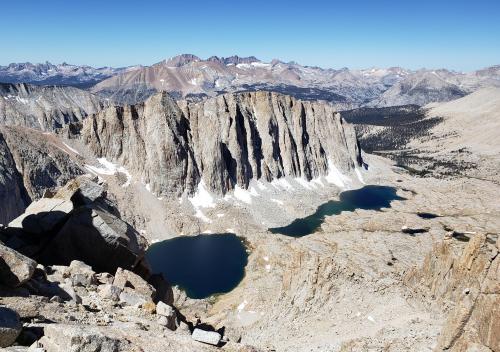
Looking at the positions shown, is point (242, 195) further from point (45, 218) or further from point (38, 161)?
point (45, 218)

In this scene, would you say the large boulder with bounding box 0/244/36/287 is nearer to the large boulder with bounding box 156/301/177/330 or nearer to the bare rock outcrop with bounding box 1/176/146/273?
the large boulder with bounding box 156/301/177/330

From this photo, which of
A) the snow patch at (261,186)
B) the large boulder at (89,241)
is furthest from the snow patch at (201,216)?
the large boulder at (89,241)

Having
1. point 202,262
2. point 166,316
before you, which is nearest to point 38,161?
point 202,262

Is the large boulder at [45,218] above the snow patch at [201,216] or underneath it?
above

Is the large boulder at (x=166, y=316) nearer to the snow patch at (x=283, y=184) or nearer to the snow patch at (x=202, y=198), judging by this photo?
the snow patch at (x=202, y=198)

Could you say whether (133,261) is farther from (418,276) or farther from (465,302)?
(418,276)

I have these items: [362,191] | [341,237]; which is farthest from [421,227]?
[362,191]
